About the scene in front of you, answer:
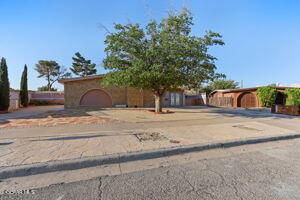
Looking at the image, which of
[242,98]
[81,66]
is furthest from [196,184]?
[81,66]

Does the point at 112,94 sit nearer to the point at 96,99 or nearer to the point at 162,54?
the point at 96,99

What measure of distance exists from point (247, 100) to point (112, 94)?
1911 cm

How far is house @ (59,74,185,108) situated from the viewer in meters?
15.1

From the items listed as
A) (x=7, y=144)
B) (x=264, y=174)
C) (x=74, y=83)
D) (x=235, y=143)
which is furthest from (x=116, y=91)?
(x=264, y=174)

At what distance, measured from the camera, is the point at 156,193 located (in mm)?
2041

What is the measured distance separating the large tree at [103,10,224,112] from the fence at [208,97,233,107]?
13927 mm

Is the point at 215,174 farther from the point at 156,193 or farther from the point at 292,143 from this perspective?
the point at 292,143

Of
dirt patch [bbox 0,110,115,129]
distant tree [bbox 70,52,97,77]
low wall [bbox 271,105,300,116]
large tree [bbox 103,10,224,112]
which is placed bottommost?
dirt patch [bbox 0,110,115,129]

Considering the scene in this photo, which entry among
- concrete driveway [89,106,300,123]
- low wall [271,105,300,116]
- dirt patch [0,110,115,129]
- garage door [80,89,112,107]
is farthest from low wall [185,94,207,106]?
dirt patch [0,110,115,129]

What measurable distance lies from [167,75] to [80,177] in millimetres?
7194

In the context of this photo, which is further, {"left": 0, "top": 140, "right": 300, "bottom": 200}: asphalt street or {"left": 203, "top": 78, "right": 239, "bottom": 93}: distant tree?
{"left": 203, "top": 78, "right": 239, "bottom": 93}: distant tree

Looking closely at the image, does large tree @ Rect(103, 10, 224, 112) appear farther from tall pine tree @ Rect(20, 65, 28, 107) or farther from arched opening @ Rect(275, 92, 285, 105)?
tall pine tree @ Rect(20, 65, 28, 107)

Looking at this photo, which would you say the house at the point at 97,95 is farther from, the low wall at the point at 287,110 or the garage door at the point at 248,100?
the garage door at the point at 248,100

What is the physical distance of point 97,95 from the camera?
16.0 meters
